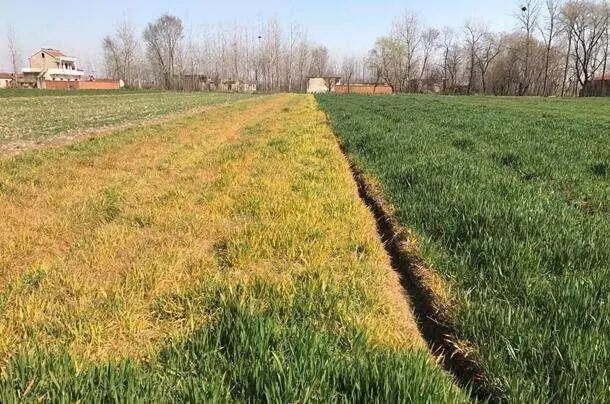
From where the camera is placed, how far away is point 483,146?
11008 millimetres

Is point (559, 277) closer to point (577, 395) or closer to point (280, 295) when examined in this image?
point (577, 395)

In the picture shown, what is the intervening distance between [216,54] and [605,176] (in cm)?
12787

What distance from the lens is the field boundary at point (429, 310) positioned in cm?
259

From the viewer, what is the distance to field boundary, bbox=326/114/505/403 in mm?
2586

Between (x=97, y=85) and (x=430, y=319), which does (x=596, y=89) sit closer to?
(x=97, y=85)

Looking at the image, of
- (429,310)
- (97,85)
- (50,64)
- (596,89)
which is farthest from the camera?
(50,64)

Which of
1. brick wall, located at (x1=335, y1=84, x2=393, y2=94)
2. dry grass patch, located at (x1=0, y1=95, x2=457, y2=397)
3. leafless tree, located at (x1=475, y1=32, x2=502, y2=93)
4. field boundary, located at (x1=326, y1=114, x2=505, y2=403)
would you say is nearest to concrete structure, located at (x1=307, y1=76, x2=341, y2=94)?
brick wall, located at (x1=335, y1=84, x2=393, y2=94)

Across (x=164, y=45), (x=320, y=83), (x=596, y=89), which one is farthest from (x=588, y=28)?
(x=164, y=45)

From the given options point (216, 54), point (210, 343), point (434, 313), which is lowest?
point (434, 313)

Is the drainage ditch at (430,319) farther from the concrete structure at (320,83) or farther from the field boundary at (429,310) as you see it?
the concrete structure at (320,83)

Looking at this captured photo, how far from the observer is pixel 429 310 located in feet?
11.8

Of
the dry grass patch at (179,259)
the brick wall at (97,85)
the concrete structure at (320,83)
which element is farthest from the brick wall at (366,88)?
the dry grass patch at (179,259)

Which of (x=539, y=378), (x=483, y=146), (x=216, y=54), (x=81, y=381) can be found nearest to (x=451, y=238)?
(x=539, y=378)

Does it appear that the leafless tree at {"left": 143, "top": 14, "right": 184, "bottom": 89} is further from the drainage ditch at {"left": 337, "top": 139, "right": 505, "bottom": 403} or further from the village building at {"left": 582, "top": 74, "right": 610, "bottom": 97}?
the drainage ditch at {"left": 337, "top": 139, "right": 505, "bottom": 403}
